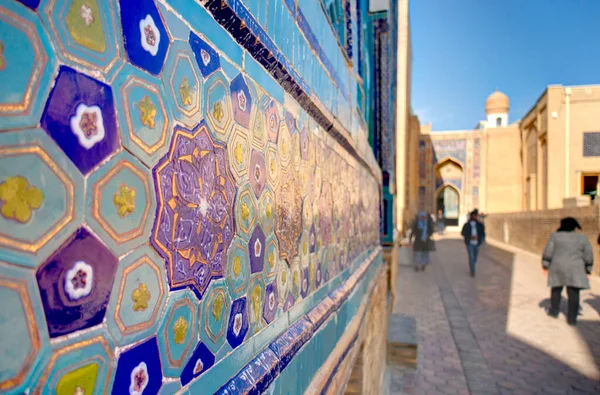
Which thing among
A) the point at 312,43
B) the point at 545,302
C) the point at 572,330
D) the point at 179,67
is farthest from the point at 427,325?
the point at 179,67

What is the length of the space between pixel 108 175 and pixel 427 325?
5.52 m

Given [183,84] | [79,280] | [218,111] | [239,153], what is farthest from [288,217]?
[79,280]

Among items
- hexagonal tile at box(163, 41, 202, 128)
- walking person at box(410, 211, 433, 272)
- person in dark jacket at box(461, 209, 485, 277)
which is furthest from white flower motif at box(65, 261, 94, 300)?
walking person at box(410, 211, 433, 272)

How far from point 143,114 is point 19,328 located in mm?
261

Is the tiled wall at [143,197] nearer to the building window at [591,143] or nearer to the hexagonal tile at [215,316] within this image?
the hexagonal tile at [215,316]

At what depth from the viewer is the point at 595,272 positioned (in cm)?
805

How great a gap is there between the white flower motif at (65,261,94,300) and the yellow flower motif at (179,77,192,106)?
0.87 ft

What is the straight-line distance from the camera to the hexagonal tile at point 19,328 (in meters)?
0.32

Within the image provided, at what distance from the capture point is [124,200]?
454 millimetres

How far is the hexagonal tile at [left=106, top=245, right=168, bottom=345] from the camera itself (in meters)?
0.44

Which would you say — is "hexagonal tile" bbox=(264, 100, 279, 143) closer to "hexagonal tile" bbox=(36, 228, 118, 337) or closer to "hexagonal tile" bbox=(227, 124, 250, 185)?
"hexagonal tile" bbox=(227, 124, 250, 185)

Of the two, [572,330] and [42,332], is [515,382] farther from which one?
[42,332]

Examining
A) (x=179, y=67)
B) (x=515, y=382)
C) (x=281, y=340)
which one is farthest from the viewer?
(x=515, y=382)

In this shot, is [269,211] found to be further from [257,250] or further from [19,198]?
[19,198]
